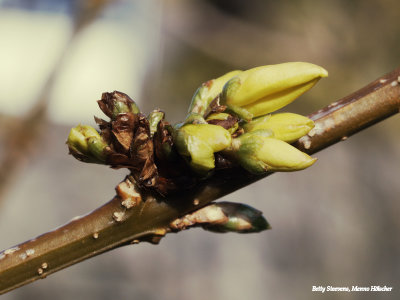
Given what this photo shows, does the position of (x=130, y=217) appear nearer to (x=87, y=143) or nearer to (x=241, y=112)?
(x=87, y=143)

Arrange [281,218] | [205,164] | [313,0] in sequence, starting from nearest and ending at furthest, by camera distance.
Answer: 1. [205,164]
2. [281,218]
3. [313,0]

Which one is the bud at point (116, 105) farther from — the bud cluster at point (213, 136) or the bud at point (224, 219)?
the bud at point (224, 219)

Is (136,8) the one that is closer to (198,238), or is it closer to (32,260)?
(198,238)

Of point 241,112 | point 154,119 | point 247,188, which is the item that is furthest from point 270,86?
point 247,188

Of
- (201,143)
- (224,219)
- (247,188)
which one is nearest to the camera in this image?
(201,143)

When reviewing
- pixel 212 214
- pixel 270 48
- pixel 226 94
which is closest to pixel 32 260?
pixel 212 214

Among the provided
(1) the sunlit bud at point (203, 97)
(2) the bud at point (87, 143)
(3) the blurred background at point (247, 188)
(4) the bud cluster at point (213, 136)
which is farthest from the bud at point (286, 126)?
(3) the blurred background at point (247, 188)

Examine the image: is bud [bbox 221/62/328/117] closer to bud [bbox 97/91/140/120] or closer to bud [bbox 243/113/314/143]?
bud [bbox 243/113/314/143]
